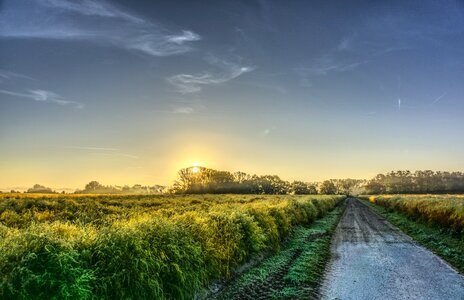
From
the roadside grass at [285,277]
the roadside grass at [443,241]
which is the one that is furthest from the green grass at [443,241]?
the roadside grass at [285,277]

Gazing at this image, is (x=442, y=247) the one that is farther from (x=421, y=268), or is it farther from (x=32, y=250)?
(x=32, y=250)

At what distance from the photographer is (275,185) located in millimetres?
152125

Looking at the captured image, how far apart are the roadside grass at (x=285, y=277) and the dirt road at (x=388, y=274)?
1.41 feet

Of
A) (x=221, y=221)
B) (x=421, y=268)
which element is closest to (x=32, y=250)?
(x=221, y=221)

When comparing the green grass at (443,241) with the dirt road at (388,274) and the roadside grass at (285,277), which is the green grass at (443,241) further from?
the roadside grass at (285,277)

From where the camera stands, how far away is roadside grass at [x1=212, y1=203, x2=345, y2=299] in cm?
916

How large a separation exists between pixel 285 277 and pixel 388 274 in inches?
136

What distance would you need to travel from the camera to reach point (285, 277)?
10781 millimetres

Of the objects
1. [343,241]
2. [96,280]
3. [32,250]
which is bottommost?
[343,241]

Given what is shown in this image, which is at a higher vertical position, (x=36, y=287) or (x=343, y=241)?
(x=36, y=287)

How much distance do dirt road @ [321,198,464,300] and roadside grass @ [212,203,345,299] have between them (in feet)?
1.41

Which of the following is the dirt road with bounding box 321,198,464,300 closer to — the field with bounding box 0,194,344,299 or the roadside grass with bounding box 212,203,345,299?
the roadside grass with bounding box 212,203,345,299

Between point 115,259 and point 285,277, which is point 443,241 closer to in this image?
point 285,277

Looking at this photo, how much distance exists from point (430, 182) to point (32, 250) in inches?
8569
